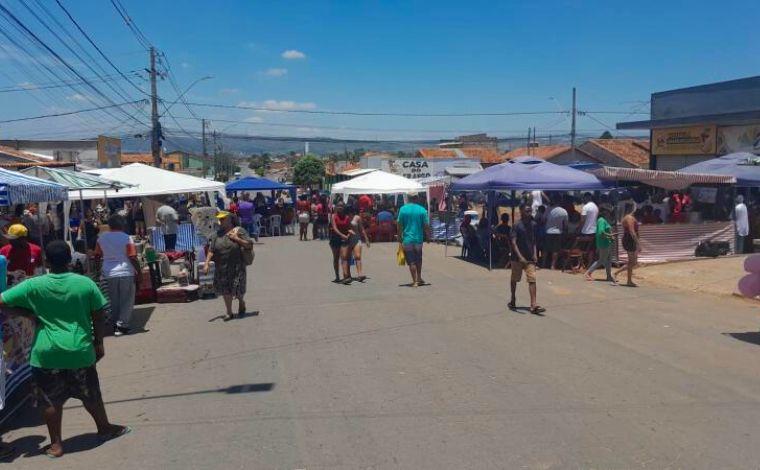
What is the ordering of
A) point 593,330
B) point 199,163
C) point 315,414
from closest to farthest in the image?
point 315,414 → point 593,330 → point 199,163

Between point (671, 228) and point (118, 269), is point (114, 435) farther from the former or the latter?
point (671, 228)

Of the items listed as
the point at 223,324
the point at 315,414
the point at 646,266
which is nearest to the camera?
the point at 315,414

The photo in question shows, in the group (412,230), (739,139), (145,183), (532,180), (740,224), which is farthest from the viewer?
(739,139)

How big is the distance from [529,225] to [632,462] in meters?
5.60

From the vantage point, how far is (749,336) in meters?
8.44

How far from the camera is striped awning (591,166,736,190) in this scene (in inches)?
595

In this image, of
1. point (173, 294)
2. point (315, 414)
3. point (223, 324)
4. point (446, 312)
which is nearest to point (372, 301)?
point (446, 312)

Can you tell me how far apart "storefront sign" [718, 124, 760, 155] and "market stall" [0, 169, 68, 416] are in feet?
74.5

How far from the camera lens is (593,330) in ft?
28.5

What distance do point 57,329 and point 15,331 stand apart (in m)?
1.28

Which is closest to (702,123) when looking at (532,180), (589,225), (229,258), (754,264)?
(589,225)

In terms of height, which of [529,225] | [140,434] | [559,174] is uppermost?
[559,174]

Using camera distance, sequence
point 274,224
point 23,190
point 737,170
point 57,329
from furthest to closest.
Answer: point 274,224
point 737,170
point 23,190
point 57,329

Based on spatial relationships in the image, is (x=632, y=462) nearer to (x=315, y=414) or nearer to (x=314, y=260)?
(x=315, y=414)
